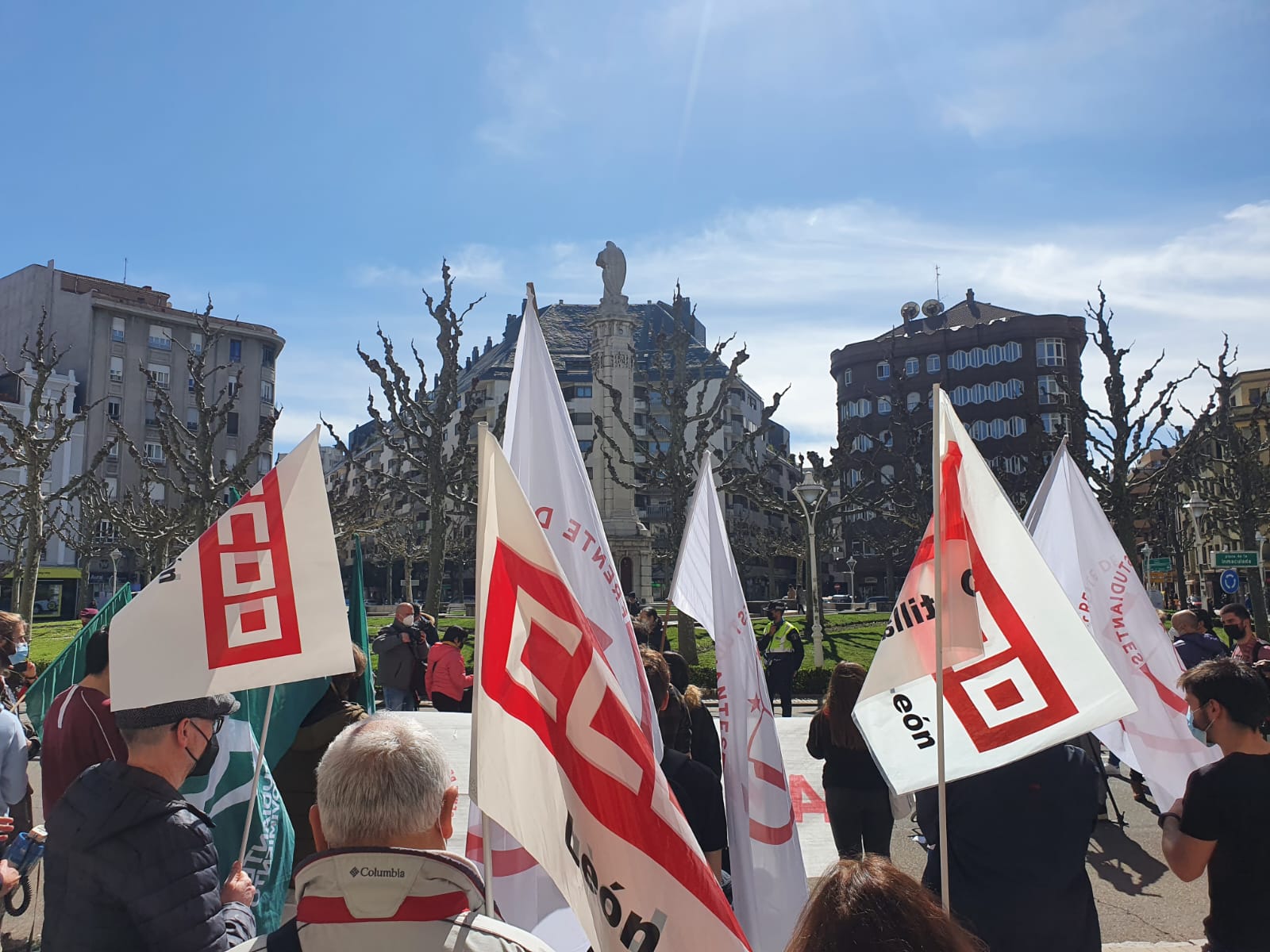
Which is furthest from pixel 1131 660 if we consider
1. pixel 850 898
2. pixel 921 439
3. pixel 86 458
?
pixel 86 458

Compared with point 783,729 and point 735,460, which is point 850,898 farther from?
point 735,460

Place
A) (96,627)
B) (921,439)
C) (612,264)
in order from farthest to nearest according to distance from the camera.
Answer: (612,264), (921,439), (96,627)

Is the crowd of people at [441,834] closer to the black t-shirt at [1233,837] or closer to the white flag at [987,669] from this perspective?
the black t-shirt at [1233,837]

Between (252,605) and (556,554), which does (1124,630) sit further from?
(252,605)

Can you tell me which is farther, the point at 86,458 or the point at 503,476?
the point at 86,458

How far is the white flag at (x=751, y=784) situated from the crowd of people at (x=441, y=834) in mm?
232

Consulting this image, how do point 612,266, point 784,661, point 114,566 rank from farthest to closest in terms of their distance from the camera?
point 114,566
point 612,266
point 784,661

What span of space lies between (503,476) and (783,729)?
354 inches

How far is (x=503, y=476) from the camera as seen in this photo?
9.43 ft

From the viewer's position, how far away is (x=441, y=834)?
7.22ft

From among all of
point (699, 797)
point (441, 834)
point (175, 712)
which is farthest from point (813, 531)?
point (441, 834)

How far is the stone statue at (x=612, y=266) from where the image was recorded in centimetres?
4316

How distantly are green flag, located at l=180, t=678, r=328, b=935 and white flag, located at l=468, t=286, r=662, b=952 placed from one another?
0.84m

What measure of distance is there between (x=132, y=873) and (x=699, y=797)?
2502 millimetres
